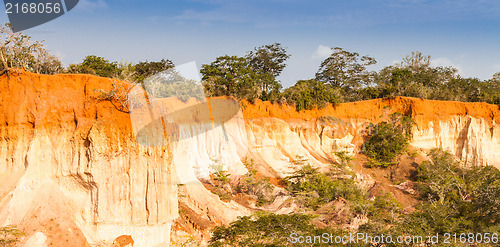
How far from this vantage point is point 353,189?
81.4 feet

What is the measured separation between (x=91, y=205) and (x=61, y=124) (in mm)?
2547

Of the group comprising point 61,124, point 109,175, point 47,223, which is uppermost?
point 61,124

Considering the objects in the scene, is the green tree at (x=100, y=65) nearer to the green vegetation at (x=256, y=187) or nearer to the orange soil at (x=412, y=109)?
the green vegetation at (x=256, y=187)

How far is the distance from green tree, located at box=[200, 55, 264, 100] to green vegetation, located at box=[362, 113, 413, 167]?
34.0 feet

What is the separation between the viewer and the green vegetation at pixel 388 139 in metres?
Answer: 35.5

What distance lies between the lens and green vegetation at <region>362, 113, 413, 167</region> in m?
35.5

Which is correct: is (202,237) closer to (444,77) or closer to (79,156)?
(79,156)

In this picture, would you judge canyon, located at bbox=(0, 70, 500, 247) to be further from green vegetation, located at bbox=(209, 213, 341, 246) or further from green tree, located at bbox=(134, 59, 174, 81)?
green tree, located at bbox=(134, 59, 174, 81)

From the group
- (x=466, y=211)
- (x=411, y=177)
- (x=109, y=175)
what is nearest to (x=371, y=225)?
(x=466, y=211)

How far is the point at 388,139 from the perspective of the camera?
36.2m

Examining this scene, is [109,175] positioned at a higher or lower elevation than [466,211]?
higher

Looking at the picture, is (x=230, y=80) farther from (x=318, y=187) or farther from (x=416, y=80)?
(x=416, y=80)

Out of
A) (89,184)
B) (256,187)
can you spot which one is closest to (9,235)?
(89,184)

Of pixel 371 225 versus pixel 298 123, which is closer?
pixel 371 225
